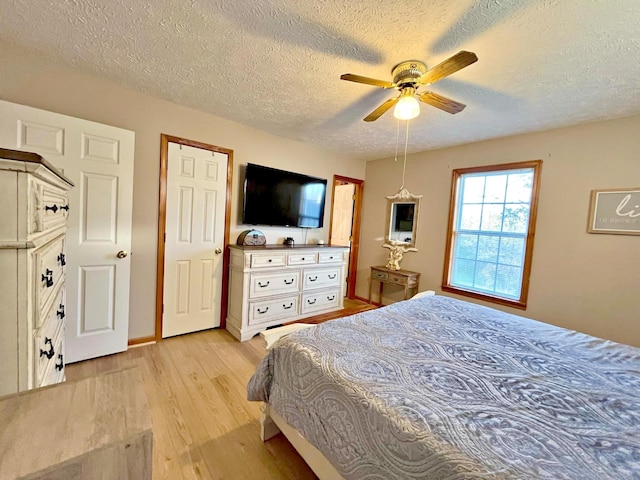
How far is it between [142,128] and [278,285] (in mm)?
2034

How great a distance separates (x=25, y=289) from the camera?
0.82m

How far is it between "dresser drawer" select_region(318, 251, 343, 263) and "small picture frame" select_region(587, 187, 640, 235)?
255 cm

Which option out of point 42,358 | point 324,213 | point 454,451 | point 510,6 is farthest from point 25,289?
point 324,213

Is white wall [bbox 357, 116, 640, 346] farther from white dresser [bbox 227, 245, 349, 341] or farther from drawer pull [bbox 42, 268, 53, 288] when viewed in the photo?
drawer pull [bbox 42, 268, 53, 288]

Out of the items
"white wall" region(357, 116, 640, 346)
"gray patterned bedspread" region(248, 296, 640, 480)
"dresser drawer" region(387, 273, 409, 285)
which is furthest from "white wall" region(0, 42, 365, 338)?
"white wall" region(357, 116, 640, 346)

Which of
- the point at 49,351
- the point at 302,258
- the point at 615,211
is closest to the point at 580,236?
the point at 615,211

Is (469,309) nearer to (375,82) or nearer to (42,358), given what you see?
(375,82)

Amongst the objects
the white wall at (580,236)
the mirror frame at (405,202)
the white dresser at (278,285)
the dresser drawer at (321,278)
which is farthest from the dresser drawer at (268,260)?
the white wall at (580,236)

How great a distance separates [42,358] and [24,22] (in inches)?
77.0

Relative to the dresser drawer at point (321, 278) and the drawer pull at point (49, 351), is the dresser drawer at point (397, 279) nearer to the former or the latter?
the dresser drawer at point (321, 278)

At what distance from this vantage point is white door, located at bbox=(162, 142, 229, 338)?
267 cm

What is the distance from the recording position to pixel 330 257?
3.53 metres

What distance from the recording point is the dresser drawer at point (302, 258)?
10.3ft

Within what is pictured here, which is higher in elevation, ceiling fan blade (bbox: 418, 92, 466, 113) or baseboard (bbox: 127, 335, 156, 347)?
ceiling fan blade (bbox: 418, 92, 466, 113)
